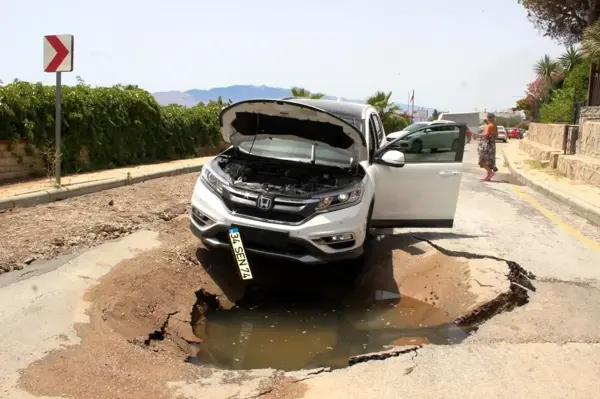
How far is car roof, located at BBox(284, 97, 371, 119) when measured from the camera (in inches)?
279

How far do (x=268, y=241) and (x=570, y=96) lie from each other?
25475 millimetres

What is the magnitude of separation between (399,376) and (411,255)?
10.2ft

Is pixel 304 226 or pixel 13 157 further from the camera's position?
pixel 13 157

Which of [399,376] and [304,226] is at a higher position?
[304,226]

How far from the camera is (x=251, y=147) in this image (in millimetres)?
6703

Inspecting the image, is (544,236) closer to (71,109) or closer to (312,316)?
(312,316)

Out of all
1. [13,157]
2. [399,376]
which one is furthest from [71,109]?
[399,376]

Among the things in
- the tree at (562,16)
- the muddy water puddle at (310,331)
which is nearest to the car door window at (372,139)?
the muddy water puddle at (310,331)

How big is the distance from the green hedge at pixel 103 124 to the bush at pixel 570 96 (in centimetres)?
1655

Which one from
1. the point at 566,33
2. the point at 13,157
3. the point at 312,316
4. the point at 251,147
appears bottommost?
the point at 312,316

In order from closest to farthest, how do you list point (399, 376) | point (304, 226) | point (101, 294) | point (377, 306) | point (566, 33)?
point (399, 376), point (101, 294), point (304, 226), point (377, 306), point (566, 33)

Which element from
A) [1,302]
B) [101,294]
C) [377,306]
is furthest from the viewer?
[377,306]

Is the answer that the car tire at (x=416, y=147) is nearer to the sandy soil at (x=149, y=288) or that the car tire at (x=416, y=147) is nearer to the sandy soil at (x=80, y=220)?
the sandy soil at (x=149, y=288)

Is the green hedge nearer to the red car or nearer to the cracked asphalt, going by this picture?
the cracked asphalt
